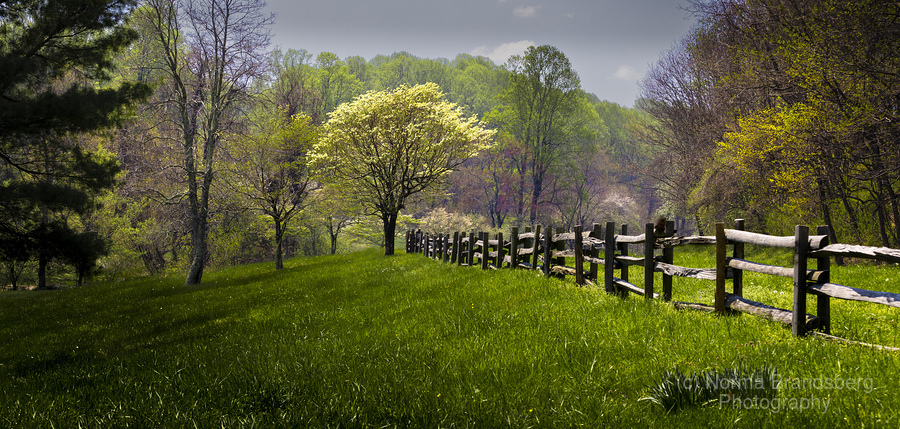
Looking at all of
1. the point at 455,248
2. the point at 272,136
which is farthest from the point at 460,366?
the point at 272,136

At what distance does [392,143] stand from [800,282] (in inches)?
768

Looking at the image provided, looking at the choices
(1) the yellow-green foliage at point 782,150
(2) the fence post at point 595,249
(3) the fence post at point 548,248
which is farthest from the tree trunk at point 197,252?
(1) the yellow-green foliage at point 782,150

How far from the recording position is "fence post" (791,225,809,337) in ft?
15.1

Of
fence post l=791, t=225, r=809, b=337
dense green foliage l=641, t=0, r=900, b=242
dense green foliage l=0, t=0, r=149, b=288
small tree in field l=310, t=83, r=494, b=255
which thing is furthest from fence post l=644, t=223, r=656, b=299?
small tree in field l=310, t=83, r=494, b=255

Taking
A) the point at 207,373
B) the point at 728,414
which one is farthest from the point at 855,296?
the point at 207,373

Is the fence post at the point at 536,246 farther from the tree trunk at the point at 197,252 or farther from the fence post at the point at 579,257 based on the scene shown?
the tree trunk at the point at 197,252

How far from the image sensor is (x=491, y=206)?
4919 cm

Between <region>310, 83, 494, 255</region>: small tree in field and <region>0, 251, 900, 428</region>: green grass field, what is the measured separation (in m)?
14.4

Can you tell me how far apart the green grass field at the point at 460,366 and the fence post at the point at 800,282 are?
259 mm

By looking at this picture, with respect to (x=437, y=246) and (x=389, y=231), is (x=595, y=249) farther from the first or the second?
(x=389, y=231)

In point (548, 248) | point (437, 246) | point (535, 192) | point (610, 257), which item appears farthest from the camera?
point (535, 192)

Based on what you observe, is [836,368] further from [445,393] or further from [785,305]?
[785,305]

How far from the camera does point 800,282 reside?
463 cm

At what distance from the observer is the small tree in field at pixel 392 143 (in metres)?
21.6
